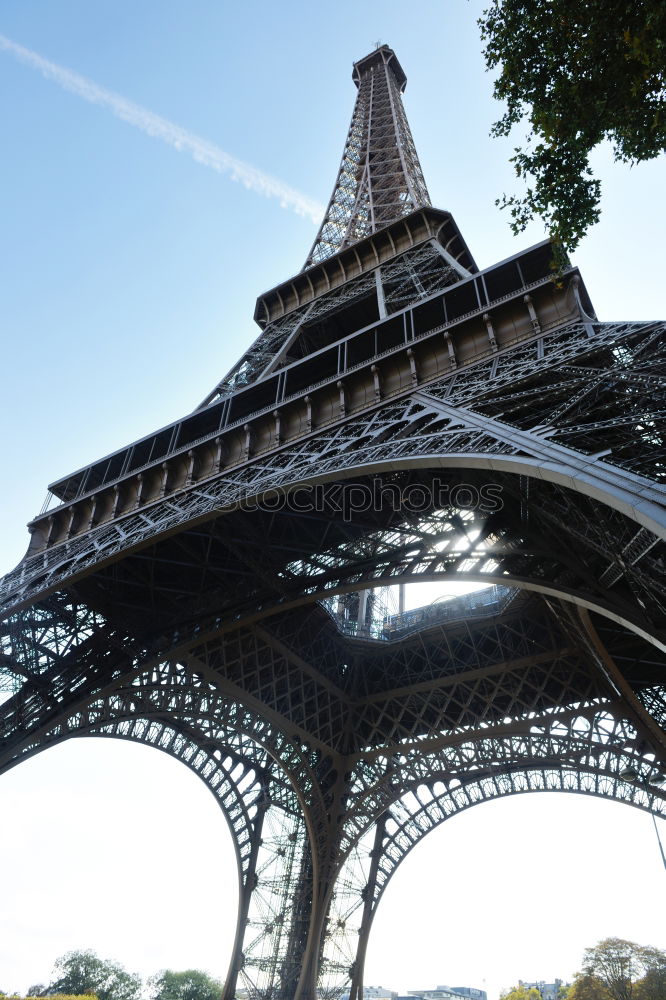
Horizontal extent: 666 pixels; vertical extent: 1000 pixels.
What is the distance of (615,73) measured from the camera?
27.6 ft

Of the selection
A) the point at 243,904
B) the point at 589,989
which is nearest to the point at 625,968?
the point at 589,989

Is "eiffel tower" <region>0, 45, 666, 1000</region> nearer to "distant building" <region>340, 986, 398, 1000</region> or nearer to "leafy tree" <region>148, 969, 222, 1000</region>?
"leafy tree" <region>148, 969, 222, 1000</region>

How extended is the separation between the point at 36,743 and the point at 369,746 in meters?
14.5

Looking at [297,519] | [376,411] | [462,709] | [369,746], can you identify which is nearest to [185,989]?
[369,746]

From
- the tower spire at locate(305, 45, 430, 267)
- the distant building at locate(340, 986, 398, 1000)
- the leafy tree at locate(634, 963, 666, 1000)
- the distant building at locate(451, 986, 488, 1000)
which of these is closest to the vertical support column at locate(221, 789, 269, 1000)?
the leafy tree at locate(634, 963, 666, 1000)

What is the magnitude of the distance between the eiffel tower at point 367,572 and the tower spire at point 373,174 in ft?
1.53

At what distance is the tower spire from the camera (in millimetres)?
34750

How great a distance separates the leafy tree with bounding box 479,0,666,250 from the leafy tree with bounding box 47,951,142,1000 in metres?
56.5

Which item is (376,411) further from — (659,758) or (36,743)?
(659,758)

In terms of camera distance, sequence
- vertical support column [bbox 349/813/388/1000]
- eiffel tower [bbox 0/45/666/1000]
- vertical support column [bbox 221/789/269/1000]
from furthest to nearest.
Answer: vertical support column [bbox 349/813/388/1000] → vertical support column [bbox 221/789/269/1000] → eiffel tower [bbox 0/45/666/1000]

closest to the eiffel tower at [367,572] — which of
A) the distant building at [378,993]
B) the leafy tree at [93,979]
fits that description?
the leafy tree at [93,979]

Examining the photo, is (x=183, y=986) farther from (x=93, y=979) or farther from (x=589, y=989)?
(x=589, y=989)

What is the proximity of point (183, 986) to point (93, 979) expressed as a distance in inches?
333

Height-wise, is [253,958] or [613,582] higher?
[613,582]
